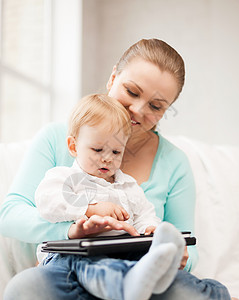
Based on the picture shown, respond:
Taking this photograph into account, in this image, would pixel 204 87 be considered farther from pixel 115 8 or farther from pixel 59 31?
pixel 59 31

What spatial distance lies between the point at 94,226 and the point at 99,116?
326 mm

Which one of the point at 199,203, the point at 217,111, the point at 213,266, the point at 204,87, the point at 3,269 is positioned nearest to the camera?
the point at 3,269

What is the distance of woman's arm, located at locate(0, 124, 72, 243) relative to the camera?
1.06m

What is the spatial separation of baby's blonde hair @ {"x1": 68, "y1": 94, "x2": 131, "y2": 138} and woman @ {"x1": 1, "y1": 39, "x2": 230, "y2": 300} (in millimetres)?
140

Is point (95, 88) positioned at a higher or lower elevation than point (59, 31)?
lower

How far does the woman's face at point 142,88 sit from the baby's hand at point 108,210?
1.19ft

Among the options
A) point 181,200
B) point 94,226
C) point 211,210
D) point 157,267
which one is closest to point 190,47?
point 211,210

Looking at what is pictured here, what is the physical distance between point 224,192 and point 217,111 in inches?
38.7

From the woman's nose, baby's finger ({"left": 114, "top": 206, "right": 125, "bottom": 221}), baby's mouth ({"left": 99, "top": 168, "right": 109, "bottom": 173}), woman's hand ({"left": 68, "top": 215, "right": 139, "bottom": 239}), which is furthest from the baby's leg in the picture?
the woman's nose

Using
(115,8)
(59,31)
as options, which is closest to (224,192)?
(115,8)

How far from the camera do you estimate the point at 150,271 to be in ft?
2.34

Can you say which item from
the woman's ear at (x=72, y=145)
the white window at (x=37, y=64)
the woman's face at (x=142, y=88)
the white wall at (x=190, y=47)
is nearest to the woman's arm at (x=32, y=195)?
the woman's ear at (x=72, y=145)

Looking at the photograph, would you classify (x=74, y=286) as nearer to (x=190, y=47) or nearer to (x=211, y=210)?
(x=211, y=210)

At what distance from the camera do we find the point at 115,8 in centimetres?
232
